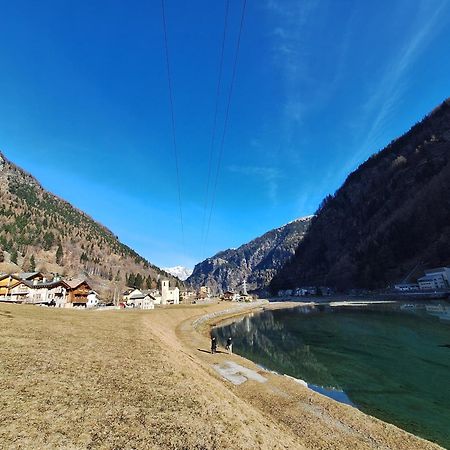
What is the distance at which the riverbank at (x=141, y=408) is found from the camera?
1089 centimetres

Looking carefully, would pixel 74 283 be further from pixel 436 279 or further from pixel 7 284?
pixel 436 279

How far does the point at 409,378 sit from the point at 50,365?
32.2 metres

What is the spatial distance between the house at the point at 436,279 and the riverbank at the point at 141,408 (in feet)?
417

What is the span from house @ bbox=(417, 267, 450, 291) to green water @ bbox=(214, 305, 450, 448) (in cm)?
6534

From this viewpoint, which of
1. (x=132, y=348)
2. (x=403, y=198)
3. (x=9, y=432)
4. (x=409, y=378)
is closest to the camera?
(x=9, y=432)

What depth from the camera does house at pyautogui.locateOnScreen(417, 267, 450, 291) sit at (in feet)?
392

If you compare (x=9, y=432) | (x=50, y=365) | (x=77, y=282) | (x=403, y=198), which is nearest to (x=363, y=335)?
(x=50, y=365)

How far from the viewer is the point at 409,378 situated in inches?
1166

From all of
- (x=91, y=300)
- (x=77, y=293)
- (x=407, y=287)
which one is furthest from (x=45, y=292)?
(x=407, y=287)

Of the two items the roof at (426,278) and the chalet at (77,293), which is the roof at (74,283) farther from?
the roof at (426,278)

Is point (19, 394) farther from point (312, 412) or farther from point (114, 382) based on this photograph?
point (312, 412)

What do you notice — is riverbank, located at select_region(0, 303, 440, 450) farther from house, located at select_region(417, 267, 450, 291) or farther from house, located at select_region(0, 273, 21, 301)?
house, located at select_region(417, 267, 450, 291)

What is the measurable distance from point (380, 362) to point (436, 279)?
364ft

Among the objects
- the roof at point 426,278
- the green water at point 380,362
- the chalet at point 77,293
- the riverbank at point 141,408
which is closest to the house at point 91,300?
the chalet at point 77,293
